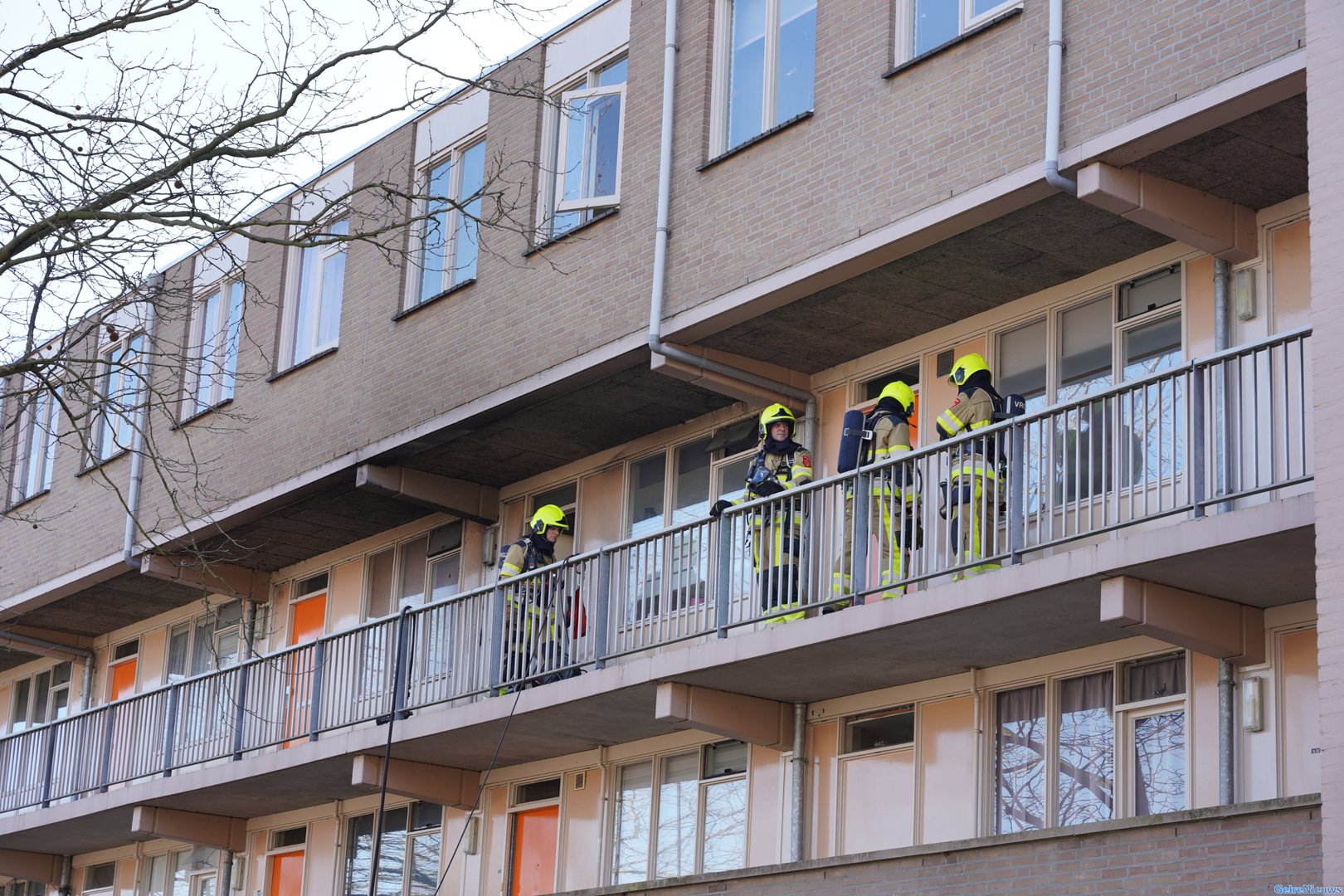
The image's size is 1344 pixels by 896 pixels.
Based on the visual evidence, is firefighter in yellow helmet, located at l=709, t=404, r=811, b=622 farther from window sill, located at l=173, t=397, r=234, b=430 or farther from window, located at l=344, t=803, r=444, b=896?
Answer: window sill, located at l=173, t=397, r=234, b=430

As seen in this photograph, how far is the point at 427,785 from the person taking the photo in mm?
18375

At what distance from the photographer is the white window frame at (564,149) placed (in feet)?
54.4

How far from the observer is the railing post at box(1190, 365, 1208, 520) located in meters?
11.4

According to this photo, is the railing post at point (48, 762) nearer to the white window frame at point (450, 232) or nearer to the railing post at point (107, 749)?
the railing post at point (107, 749)

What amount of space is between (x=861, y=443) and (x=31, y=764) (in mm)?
12729

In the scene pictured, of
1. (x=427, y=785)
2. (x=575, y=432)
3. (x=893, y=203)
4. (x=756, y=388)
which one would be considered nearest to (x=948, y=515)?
(x=893, y=203)

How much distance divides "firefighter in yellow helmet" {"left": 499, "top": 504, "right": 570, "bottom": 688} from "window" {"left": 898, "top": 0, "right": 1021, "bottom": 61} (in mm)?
4995

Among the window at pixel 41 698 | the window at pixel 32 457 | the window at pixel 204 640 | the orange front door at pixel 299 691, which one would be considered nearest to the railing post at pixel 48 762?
the window at pixel 204 640

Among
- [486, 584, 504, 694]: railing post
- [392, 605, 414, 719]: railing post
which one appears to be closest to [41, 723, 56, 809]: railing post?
[392, 605, 414, 719]: railing post

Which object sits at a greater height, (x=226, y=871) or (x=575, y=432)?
(x=575, y=432)

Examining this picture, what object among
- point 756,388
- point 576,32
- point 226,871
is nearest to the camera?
point 756,388

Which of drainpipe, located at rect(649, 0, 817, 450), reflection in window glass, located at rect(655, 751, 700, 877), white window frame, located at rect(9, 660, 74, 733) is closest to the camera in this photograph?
drainpipe, located at rect(649, 0, 817, 450)

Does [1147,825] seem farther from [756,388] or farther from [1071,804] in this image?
[756,388]

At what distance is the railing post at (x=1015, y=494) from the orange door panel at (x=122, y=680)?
50.3ft
